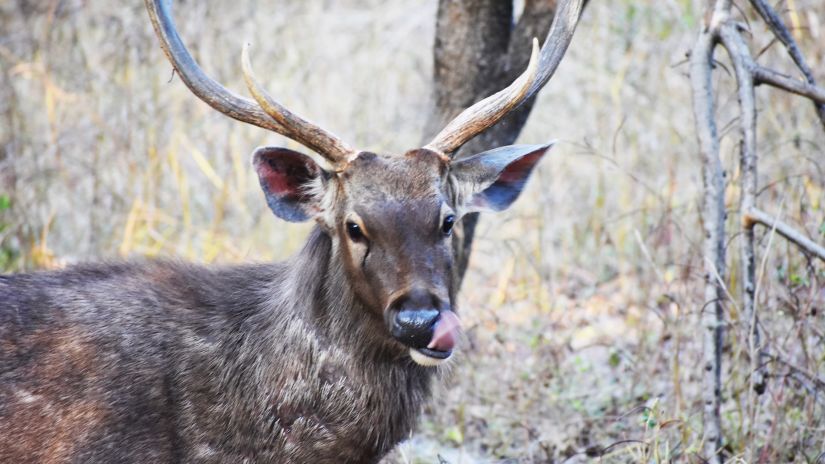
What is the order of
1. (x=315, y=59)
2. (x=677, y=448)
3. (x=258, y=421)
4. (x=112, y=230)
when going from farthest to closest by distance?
(x=315, y=59)
(x=112, y=230)
(x=677, y=448)
(x=258, y=421)

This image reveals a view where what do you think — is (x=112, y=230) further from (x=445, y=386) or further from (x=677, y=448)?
(x=677, y=448)

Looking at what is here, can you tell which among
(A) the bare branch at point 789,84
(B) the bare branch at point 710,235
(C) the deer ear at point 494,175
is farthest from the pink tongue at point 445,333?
(A) the bare branch at point 789,84

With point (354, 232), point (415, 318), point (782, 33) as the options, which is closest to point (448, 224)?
point (354, 232)

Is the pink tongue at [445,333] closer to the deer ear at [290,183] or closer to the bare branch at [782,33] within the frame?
the deer ear at [290,183]

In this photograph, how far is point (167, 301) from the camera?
15.2 ft

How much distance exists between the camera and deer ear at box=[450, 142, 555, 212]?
4.66 meters

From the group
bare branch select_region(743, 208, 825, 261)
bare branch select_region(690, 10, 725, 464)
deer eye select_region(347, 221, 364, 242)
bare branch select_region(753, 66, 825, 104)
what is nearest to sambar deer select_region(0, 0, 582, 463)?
deer eye select_region(347, 221, 364, 242)

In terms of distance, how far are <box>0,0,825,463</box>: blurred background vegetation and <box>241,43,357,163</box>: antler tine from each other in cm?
188

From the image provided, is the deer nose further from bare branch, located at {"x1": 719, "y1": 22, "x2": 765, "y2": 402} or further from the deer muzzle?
bare branch, located at {"x1": 719, "y1": 22, "x2": 765, "y2": 402}

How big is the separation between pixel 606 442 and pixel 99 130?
4.86 metres

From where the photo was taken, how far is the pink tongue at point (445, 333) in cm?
402

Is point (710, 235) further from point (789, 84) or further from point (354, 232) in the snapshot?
point (354, 232)

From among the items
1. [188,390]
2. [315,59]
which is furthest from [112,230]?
[188,390]

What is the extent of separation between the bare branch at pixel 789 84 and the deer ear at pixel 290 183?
2.27 meters
